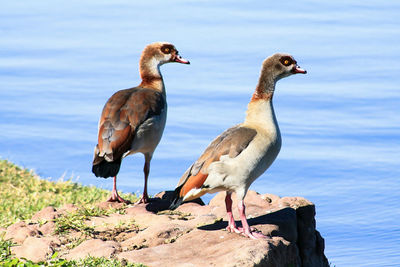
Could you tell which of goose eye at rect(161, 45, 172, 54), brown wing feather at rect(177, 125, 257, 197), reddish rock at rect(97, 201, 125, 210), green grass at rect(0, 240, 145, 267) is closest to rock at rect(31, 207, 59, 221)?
reddish rock at rect(97, 201, 125, 210)

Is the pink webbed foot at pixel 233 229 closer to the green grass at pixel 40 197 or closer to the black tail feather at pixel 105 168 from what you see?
the green grass at pixel 40 197

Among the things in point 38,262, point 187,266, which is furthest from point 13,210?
point 187,266

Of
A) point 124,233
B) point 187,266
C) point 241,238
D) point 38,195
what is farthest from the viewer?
point 38,195

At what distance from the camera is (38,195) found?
34.8ft

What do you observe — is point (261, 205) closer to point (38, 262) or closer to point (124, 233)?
point (124, 233)

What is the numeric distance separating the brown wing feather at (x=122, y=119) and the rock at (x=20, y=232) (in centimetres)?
109

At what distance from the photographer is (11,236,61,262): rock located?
6.70 m

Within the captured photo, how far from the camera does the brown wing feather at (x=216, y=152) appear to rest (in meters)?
6.67

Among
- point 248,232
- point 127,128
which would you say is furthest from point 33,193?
point 248,232

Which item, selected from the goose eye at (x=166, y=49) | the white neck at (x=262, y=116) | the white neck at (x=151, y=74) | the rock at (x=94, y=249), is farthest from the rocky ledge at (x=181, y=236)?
the goose eye at (x=166, y=49)

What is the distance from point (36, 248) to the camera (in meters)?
6.80

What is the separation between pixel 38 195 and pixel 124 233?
3686mm

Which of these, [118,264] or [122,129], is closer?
[118,264]

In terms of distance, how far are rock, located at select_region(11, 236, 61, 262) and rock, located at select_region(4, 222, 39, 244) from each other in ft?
0.68
